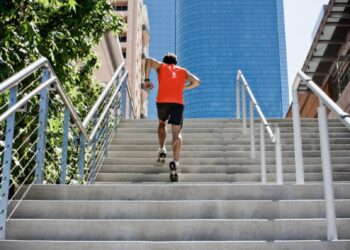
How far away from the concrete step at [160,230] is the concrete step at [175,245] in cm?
25

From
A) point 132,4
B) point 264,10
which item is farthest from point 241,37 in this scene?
point 132,4

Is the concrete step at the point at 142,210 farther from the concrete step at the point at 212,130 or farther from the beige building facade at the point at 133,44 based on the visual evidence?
the beige building facade at the point at 133,44

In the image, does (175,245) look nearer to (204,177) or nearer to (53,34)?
(204,177)

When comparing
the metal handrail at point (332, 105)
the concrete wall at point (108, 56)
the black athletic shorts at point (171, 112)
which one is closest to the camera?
the metal handrail at point (332, 105)

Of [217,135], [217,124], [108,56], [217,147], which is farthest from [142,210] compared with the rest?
[108,56]

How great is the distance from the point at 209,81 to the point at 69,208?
486 ft

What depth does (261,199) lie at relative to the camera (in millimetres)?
4484

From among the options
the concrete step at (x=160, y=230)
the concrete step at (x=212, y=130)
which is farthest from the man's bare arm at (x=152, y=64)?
the concrete step at (x=160, y=230)

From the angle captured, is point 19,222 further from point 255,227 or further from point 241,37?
point 241,37

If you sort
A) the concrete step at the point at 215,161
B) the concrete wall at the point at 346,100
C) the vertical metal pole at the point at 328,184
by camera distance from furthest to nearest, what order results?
the concrete wall at the point at 346,100 → the concrete step at the point at 215,161 → the vertical metal pole at the point at 328,184

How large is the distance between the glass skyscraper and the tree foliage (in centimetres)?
13978

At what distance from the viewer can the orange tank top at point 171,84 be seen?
21.6 feet

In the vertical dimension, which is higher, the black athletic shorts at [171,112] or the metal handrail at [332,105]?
the black athletic shorts at [171,112]

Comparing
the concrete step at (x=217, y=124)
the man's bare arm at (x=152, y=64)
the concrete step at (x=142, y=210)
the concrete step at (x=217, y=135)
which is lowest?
the concrete step at (x=142, y=210)
